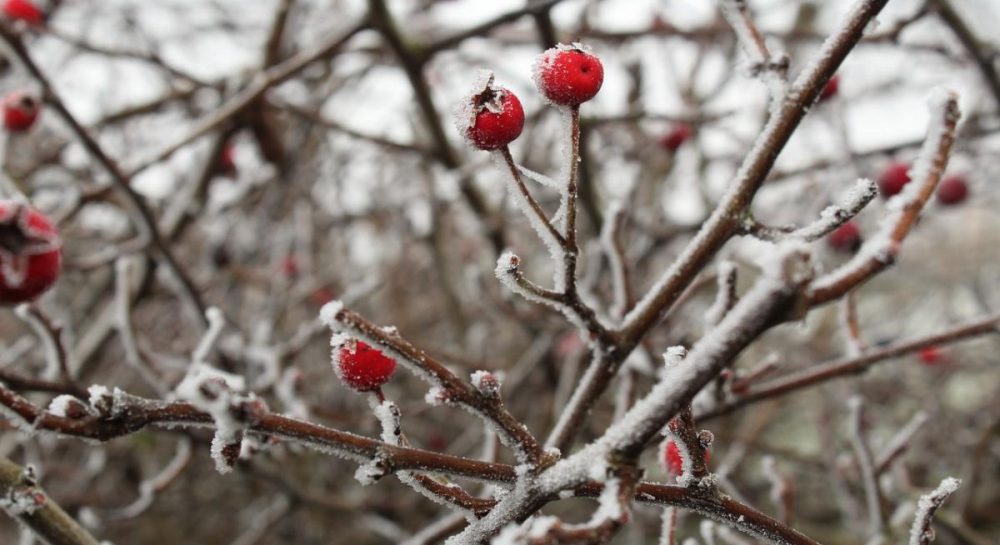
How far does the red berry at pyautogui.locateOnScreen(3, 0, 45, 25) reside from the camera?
2455mm

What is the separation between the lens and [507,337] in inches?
188

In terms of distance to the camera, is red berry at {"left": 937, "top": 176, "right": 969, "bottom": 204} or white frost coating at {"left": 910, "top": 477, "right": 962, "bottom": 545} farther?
red berry at {"left": 937, "top": 176, "right": 969, "bottom": 204}

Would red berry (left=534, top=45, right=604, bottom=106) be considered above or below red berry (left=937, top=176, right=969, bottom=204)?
below

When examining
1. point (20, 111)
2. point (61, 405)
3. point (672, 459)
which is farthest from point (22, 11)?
point (672, 459)

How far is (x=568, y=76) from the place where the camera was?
0.87 m

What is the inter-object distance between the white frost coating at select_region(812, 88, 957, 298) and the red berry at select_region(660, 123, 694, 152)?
2780 mm

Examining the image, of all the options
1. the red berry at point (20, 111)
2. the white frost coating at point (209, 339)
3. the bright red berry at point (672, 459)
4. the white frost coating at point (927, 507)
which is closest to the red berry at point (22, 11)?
the red berry at point (20, 111)

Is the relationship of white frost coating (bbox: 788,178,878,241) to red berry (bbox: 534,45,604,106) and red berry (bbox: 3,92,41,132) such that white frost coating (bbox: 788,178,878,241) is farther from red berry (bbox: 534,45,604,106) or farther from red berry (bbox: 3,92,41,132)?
red berry (bbox: 3,92,41,132)

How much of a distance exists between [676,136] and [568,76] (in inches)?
112

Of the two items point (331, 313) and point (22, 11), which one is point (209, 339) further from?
point (22, 11)

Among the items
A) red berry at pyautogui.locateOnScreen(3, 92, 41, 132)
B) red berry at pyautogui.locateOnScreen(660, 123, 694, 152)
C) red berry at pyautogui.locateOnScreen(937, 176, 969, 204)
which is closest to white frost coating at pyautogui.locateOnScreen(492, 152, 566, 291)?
red berry at pyautogui.locateOnScreen(3, 92, 41, 132)

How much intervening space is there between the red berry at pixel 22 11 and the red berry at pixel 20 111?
0.57 m

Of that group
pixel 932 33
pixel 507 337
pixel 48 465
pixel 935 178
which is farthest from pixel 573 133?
pixel 932 33

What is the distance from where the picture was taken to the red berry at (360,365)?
90 cm
